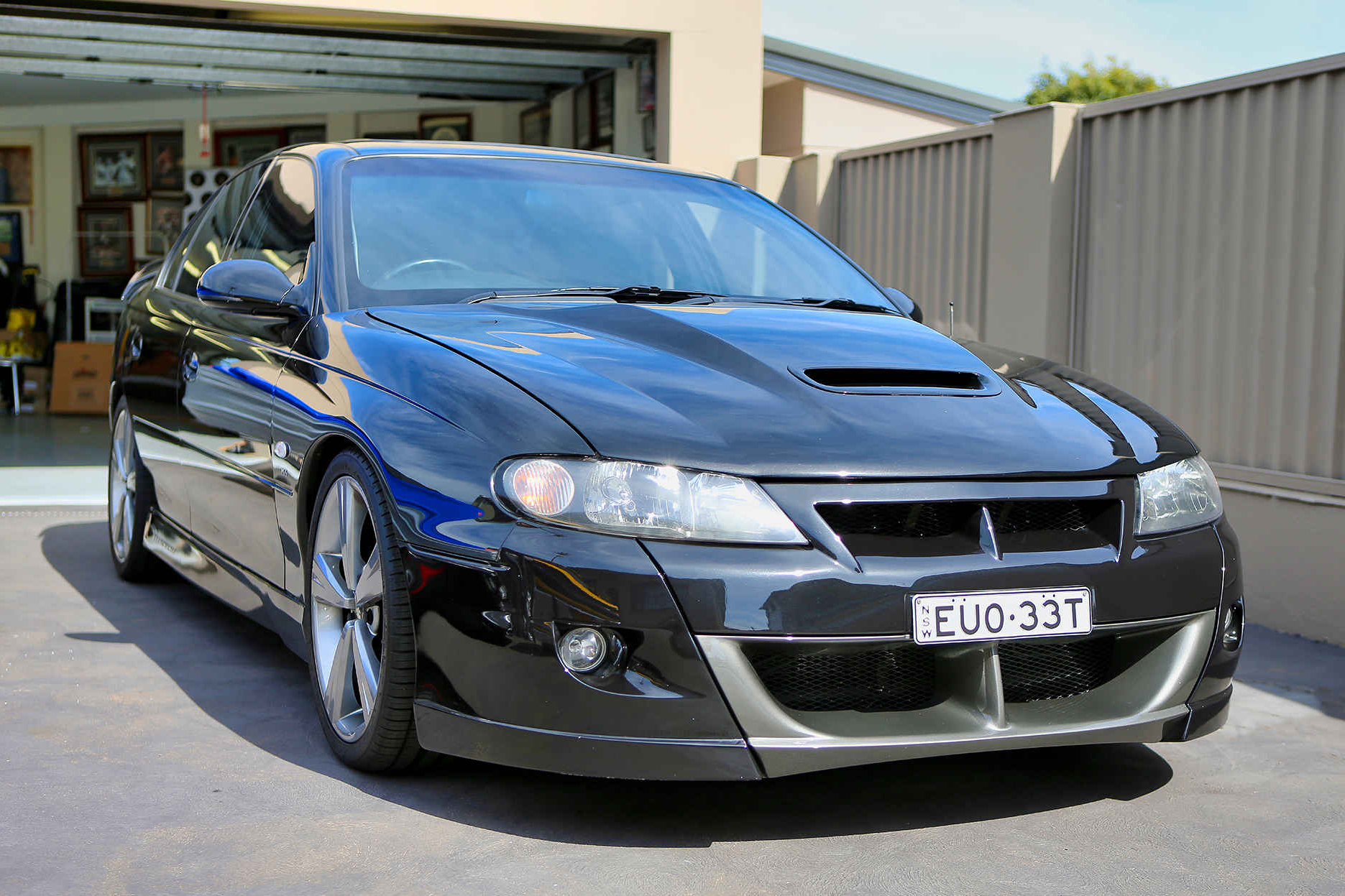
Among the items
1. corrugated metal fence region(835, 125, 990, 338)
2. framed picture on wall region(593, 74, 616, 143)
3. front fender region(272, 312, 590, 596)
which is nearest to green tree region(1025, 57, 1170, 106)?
framed picture on wall region(593, 74, 616, 143)

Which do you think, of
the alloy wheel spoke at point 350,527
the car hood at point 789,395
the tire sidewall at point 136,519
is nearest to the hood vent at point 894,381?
the car hood at point 789,395

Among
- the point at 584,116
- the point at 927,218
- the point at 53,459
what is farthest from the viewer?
the point at 584,116

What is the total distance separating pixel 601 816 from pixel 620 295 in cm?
131

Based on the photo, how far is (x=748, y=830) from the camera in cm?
277

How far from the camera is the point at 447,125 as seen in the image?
13711 millimetres

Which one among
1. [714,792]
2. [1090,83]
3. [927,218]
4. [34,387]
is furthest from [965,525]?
[1090,83]

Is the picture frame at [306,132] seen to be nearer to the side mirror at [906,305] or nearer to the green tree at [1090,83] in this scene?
the side mirror at [906,305]

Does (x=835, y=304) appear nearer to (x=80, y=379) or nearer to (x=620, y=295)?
(x=620, y=295)

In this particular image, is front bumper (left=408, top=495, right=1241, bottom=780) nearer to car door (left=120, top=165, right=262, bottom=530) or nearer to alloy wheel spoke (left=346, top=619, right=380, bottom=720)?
alloy wheel spoke (left=346, top=619, right=380, bottom=720)

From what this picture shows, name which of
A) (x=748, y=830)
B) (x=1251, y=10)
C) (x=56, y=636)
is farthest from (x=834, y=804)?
(x=1251, y=10)

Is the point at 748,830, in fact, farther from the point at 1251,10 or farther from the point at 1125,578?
the point at 1251,10

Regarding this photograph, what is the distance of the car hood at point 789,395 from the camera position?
2.61 metres

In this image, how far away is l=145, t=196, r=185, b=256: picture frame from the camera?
1542 centimetres

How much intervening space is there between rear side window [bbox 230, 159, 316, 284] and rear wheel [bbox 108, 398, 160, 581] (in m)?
0.95
